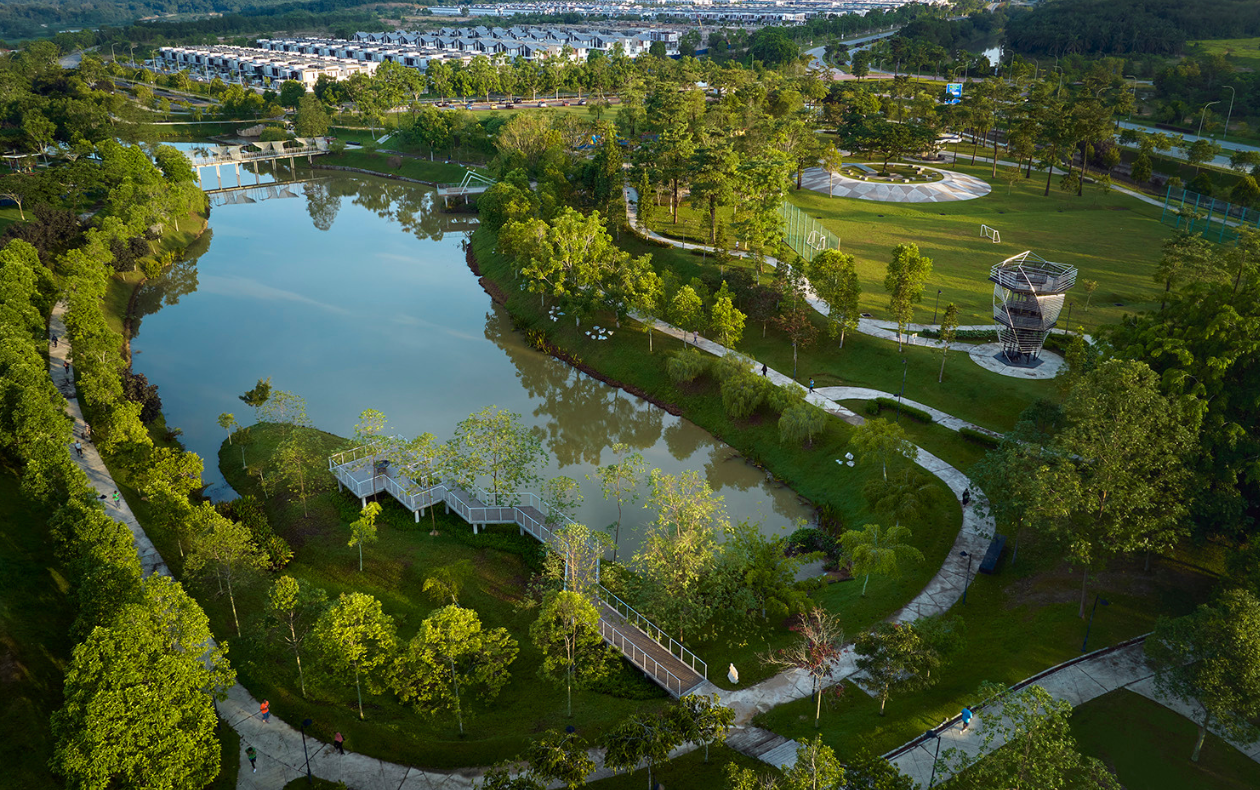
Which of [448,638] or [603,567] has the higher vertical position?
[448,638]

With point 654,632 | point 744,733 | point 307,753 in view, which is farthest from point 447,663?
point 744,733

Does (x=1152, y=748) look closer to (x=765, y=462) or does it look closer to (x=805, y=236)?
(x=765, y=462)

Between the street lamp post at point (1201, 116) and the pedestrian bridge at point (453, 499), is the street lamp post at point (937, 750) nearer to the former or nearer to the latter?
the pedestrian bridge at point (453, 499)

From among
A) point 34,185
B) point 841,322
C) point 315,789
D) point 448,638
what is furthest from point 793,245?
point 34,185

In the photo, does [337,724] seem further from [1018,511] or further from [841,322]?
[841,322]

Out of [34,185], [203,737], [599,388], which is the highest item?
[34,185]

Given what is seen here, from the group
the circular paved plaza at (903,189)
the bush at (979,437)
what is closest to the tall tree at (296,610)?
the bush at (979,437)

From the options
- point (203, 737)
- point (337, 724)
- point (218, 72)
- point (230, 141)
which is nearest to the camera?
point (203, 737)
